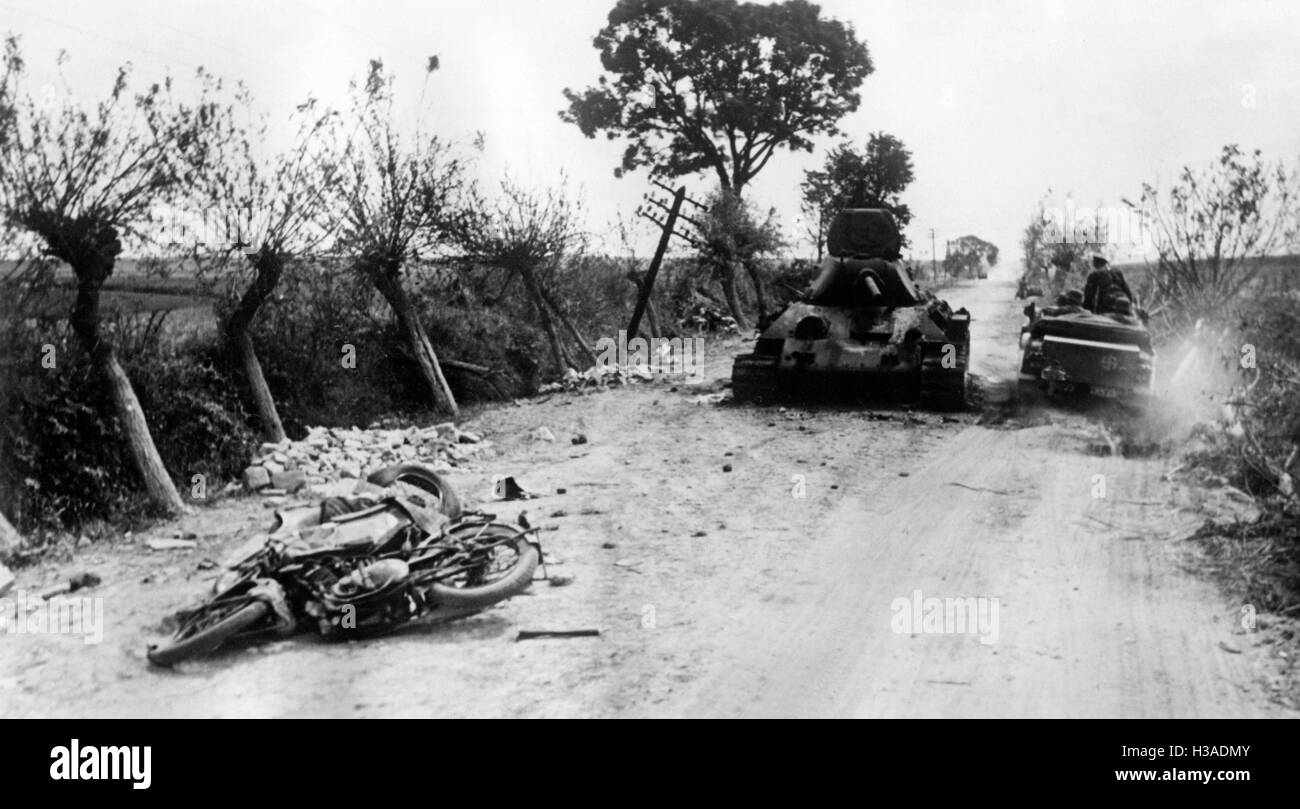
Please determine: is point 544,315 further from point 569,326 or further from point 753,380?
point 753,380

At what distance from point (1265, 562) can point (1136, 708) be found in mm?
2492

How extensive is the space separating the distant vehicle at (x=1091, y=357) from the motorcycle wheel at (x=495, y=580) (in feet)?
27.4

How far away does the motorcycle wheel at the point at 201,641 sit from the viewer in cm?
541

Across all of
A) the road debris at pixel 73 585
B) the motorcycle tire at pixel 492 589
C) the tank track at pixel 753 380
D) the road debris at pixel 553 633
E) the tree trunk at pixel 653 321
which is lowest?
the road debris at pixel 73 585

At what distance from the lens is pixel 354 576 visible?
598cm

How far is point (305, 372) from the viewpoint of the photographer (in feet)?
43.5

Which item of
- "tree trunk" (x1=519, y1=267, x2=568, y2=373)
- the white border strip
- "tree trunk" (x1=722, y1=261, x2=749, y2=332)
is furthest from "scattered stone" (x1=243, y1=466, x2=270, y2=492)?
"tree trunk" (x1=722, y1=261, x2=749, y2=332)

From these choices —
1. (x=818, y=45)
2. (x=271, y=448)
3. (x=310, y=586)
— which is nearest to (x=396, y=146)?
(x=271, y=448)

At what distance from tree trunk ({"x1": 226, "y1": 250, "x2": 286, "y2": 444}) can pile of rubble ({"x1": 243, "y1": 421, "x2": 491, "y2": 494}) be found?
49 centimetres

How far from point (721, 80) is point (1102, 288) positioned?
1537 cm

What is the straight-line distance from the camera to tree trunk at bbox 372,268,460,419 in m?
14.3

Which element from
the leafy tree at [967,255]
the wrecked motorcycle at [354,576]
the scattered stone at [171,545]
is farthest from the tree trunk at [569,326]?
the leafy tree at [967,255]

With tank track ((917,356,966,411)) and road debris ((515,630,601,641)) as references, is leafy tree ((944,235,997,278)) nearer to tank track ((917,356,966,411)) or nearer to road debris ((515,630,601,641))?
tank track ((917,356,966,411))

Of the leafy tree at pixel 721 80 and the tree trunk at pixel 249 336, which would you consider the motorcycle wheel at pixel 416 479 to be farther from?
the leafy tree at pixel 721 80
